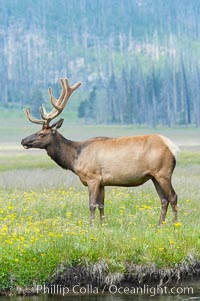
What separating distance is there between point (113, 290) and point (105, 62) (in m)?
157

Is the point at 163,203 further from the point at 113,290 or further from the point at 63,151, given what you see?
the point at 113,290

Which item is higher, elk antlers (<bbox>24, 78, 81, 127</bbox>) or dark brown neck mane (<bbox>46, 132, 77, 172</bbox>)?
elk antlers (<bbox>24, 78, 81, 127</bbox>)

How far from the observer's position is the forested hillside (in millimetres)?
127750

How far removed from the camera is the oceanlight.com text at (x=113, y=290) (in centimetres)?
1233

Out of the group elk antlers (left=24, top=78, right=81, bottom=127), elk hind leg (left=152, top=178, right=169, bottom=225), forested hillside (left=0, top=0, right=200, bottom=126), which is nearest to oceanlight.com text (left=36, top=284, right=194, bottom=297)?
elk hind leg (left=152, top=178, right=169, bottom=225)

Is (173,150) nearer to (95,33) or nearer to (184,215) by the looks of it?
(184,215)

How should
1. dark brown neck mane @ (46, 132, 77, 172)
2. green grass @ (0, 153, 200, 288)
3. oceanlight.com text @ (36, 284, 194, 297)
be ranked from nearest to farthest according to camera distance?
oceanlight.com text @ (36, 284, 194, 297), green grass @ (0, 153, 200, 288), dark brown neck mane @ (46, 132, 77, 172)

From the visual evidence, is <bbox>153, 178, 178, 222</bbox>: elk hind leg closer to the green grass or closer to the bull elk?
the bull elk

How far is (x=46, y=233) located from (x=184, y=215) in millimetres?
3671

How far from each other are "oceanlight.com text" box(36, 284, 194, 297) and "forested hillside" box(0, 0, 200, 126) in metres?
107

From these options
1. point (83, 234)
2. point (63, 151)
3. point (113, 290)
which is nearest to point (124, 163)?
point (63, 151)

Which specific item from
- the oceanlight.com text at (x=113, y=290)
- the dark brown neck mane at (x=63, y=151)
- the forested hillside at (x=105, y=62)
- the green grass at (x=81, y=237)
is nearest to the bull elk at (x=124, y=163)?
the dark brown neck mane at (x=63, y=151)

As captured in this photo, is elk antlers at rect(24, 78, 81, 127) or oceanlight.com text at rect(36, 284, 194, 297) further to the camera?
elk antlers at rect(24, 78, 81, 127)

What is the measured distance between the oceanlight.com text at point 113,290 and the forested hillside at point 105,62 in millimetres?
107044
